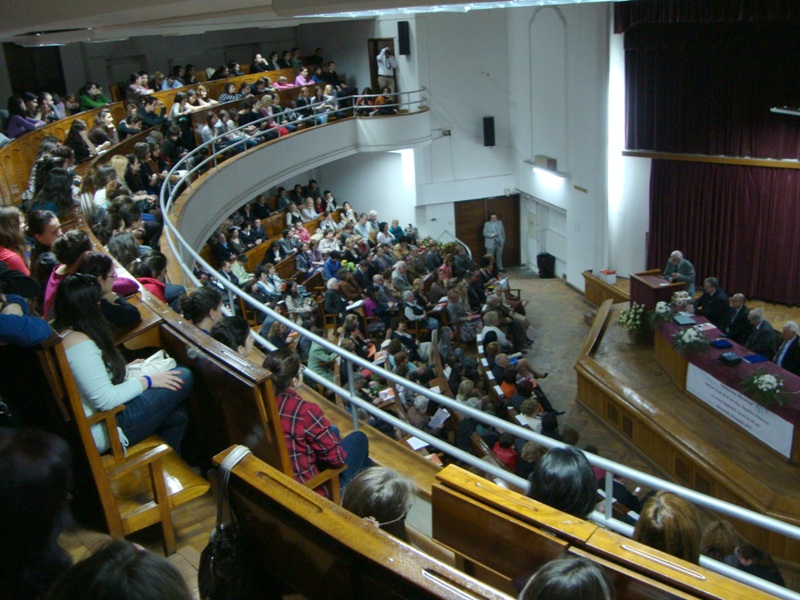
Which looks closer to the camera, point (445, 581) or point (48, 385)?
point (445, 581)

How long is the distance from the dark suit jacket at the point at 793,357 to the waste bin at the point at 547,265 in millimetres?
8129

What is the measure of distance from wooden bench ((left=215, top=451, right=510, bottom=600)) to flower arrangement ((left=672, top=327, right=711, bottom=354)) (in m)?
7.15

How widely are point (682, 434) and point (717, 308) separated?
2232 millimetres

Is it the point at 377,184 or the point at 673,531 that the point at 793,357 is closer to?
the point at 673,531

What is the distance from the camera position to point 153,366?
10.1ft

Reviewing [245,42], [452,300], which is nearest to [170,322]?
[452,300]

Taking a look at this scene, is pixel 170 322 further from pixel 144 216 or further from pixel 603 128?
pixel 603 128

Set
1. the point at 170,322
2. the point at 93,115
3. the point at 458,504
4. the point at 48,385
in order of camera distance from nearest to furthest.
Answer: the point at 458,504
the point at 48,385
the point at 170,322
the point at 93,115

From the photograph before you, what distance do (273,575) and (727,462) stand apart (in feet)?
20.9

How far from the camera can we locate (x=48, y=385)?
2.58 metres

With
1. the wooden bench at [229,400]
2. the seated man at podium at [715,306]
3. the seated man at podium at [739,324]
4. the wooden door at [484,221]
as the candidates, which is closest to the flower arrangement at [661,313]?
the seated man at podium at [715,306]

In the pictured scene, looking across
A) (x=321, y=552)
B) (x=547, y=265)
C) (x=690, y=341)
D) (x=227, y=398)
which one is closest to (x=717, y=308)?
(x=690, y=341)

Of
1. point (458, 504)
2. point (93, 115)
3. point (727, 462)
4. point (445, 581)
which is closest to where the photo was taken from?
point (445, 581)

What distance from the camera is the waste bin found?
52.3 feet
